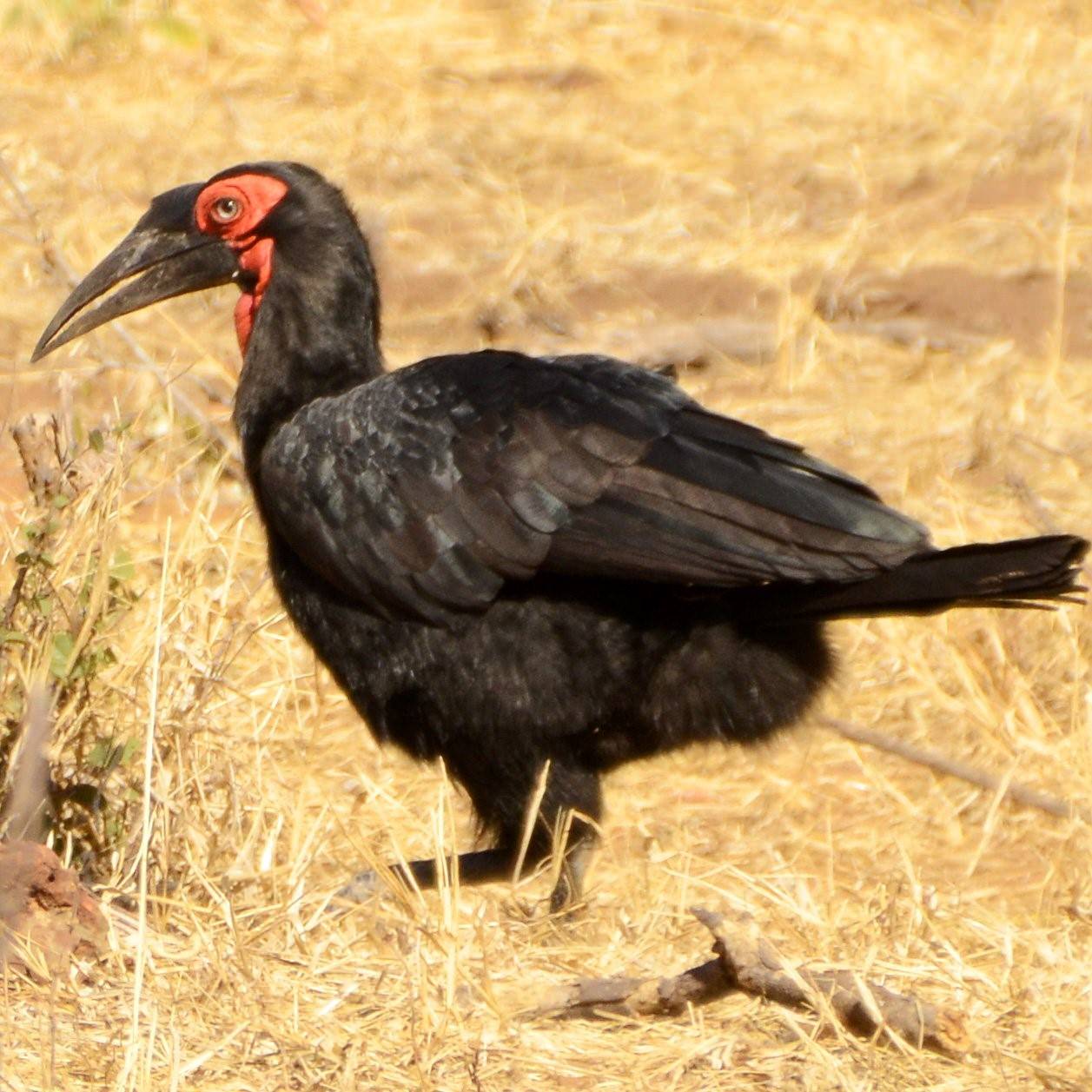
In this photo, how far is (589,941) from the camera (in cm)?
385

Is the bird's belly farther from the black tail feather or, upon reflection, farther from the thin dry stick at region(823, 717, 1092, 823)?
the thin dry stick at region(823, 717, 1092, 823)

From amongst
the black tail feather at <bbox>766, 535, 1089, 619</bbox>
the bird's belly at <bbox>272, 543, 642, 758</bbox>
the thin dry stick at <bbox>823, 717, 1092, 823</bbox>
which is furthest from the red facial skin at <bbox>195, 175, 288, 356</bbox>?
the thin dry stick at <bbox>823, 717, 1092, 823</bbox>

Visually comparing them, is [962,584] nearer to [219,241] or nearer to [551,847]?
[551,847]

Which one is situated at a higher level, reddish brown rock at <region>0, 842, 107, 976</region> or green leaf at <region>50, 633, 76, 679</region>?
green leaf at <region>50, 633, 76, 679</region>

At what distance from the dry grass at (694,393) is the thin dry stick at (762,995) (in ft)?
0.13

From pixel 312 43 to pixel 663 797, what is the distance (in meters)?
5.97

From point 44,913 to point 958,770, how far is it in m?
2.29

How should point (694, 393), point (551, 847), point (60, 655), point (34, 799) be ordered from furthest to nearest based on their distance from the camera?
point (694, 393)
point (551, 847)
point (60, 655)
point (34, 799)

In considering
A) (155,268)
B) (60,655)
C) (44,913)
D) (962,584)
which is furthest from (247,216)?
(962,584)

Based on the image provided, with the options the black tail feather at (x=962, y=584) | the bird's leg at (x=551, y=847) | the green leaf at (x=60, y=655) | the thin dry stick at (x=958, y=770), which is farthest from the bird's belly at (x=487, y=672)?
the thin dry stick at (x=958, y=770)

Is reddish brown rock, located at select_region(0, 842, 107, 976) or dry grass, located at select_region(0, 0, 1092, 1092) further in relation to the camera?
reddish brown rock, located at select_region(0, 842, 107, 976)

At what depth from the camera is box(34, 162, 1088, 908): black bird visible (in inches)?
144

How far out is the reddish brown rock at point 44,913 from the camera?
328 centimetres

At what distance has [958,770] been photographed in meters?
4.86
